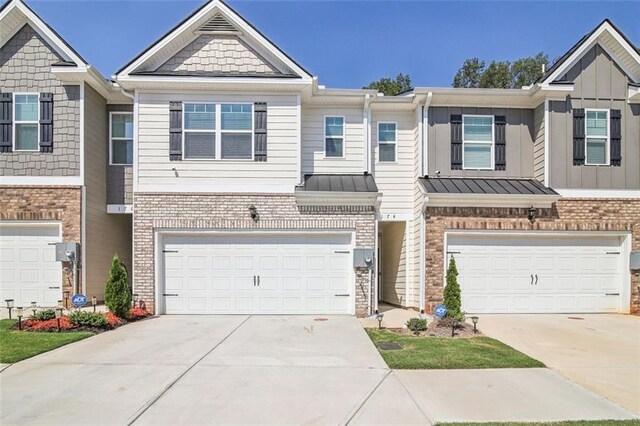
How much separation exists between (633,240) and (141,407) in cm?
1291

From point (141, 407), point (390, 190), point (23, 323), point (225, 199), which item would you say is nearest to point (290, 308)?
point (225, 199)

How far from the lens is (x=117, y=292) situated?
10.4m

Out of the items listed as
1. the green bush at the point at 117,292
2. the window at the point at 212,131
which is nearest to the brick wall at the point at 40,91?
the window at the point at 212,131

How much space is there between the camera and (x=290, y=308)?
11.8 meters

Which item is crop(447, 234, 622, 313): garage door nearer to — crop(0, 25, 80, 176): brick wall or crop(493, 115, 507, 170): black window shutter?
crop(493, 115, 507, 170): black window shutter

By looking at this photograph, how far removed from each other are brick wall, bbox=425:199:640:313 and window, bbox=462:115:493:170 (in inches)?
66.0

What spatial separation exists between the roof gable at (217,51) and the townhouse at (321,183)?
4cm

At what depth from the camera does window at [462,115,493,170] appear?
13.1 m

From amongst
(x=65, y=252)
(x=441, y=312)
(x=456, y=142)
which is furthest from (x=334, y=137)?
(x=65, y=252)

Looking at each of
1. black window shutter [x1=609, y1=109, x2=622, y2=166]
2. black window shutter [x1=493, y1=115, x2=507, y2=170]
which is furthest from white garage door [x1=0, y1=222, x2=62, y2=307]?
black window shutter [x1=609, y1=109, x2=622, y2=166]

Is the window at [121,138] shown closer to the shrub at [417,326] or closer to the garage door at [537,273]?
the shrub at [417,326]

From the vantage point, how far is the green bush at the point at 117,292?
1033cm

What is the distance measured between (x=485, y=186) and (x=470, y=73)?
21.0 meters

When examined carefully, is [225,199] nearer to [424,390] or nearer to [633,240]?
[424,390]
